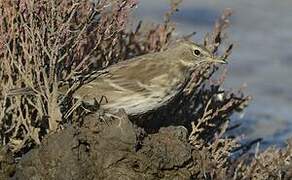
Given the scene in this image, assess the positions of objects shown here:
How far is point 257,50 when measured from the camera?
13961mm

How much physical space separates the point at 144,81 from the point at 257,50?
669 cm

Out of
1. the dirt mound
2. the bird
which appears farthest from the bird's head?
the dirt mound

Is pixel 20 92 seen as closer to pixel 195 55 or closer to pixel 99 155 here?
pixel 99 155

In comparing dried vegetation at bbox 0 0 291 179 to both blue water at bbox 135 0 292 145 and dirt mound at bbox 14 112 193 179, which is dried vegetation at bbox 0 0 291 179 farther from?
blue water at bbox 135 0 292 145

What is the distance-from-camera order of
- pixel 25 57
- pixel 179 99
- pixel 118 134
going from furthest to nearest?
pixel 179 99, pixel 25 57, pixel 118 134

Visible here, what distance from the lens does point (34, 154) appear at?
6.35 metres

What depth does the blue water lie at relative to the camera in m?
11.4

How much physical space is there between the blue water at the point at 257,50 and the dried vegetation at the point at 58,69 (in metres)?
3.11

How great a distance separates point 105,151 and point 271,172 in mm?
1621

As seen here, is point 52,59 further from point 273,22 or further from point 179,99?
point 273,22

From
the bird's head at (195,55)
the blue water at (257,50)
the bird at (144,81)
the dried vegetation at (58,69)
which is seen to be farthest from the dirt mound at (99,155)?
the blue water at (257,50)

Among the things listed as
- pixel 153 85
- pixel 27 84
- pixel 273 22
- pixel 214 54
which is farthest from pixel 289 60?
pixel 27 84

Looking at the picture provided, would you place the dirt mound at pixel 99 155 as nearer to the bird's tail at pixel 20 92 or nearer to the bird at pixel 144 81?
the bird's tail at pixel 20 92

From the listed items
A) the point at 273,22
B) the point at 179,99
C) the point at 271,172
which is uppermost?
the point at 273,22
